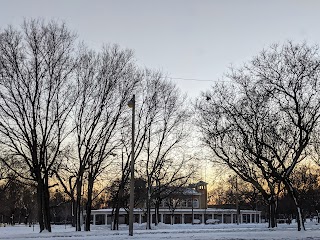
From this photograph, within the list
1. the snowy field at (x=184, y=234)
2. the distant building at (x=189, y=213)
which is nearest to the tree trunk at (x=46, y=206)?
the snowy field at (x=184, y=234)

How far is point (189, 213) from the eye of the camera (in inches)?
4045

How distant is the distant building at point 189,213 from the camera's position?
96281 millimetres

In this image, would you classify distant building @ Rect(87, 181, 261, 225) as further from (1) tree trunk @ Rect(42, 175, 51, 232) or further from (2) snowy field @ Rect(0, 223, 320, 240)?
(2) snowy field @ Rect(0, 223, 320, 240)

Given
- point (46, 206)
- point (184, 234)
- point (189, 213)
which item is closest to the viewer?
point (184, 234)

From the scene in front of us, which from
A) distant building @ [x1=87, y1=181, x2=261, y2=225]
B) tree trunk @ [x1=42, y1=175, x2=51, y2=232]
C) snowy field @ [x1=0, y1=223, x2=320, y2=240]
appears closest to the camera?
snowy field @ [x1=0, y1=223, x2=320, y2=240]

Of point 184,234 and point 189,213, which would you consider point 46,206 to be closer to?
point 184,234

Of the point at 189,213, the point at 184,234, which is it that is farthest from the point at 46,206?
the point at 189,213

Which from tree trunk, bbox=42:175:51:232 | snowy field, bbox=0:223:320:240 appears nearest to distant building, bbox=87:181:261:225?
tree trunk, bbox=42:175:51:232

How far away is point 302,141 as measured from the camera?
104ft

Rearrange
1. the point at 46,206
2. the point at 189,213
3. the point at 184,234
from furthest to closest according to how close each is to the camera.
Result: 1. the point at 189,213
2. the point at 46,206
3. the point at 184,234

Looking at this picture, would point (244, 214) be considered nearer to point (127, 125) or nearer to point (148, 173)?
point (148, 173)

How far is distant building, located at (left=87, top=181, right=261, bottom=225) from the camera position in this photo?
9628 cm

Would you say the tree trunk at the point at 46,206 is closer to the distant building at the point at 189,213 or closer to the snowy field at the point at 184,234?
the snowy field at the point at 184,234

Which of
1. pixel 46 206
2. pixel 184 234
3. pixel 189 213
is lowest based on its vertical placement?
pixel 189 213
